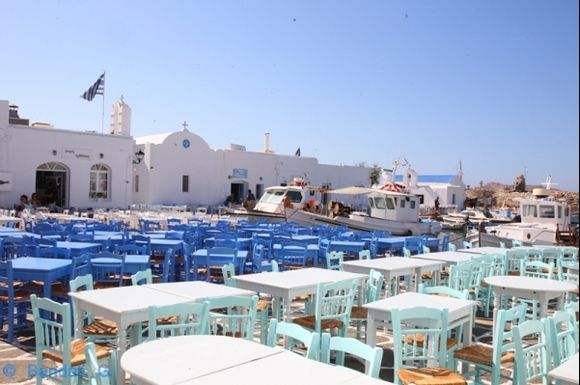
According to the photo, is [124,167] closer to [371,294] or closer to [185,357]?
[371,294]

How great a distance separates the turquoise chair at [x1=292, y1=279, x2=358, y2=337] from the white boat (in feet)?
37.9

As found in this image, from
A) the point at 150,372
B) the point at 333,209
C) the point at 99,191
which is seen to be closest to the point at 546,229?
the point at 333,209

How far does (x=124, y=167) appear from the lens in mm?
28672

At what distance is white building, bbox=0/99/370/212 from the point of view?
25141mm

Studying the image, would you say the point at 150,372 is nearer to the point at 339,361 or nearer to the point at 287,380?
the point at 287,380

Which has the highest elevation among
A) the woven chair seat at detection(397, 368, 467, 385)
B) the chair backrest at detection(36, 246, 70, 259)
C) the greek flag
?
the greek flag

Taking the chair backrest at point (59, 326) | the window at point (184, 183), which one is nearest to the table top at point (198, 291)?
the chair backrest at point (59, 326)

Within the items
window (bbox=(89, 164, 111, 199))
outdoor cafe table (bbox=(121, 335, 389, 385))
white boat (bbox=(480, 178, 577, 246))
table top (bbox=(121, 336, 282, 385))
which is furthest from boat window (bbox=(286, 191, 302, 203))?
outdoor cafe table (bbox=(121, 335, 389, 385))

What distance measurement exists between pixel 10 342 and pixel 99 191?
76.2 feet

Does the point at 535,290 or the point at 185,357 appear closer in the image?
the point at 185,357

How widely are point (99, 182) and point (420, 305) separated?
25.9 metres

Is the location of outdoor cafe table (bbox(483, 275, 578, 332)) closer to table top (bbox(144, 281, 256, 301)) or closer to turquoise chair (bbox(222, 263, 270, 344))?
turquoise chair (bbox(222, 263, 270, 344))

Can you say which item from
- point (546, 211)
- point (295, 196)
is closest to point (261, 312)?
point (546, 211)

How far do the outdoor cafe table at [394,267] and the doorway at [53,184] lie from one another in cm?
2262
